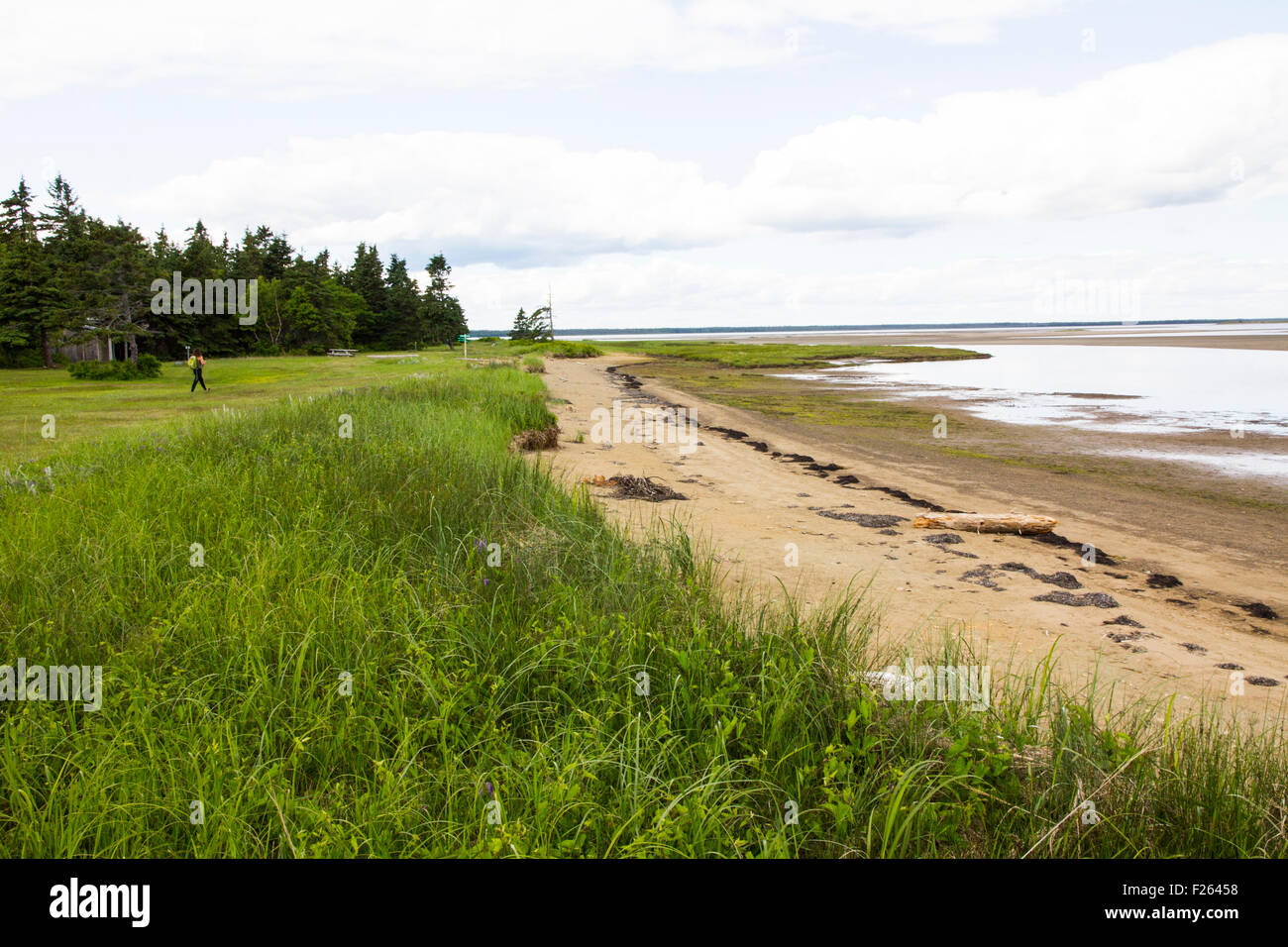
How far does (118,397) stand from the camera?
70.5 ft

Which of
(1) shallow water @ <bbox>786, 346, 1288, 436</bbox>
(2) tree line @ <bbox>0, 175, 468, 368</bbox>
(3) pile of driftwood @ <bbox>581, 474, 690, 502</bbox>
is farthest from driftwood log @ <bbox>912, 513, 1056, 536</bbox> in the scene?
(2) tree line @ <bbox>0, 175, 468, 368</bbox>

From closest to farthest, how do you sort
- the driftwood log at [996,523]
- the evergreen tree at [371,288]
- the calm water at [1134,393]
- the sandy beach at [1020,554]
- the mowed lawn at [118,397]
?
the sandy beach at [1020,554] → the driftwood log at [996,523] → the mowed lawn at [118,397] → the calm water at [1134,393] → the evergreen tree at [371,288]

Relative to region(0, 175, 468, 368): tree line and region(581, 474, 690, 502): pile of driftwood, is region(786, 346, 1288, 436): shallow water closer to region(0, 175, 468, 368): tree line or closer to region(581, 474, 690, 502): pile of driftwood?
region(581, 474, 690, 502): pile of driftwood

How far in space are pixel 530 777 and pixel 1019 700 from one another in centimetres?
252

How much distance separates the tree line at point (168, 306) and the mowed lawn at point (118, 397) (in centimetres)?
300

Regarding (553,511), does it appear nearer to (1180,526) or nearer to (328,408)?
(328,408)

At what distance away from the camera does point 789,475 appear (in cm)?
1540

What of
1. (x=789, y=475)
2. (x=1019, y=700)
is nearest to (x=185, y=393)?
(x=789, y=475)

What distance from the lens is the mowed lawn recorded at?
1287 cm

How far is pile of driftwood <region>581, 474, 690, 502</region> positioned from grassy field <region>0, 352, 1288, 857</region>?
19.7ft

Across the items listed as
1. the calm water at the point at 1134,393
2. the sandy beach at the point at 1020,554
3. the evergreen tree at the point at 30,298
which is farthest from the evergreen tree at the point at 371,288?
the sandy beach at the point at 1020,554

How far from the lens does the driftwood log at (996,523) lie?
1071 cm

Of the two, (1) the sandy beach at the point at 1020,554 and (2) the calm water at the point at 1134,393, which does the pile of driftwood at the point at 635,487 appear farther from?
(2) the calm water at the point at 1134,393

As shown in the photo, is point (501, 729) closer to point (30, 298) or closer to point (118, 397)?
point (118, 397)
